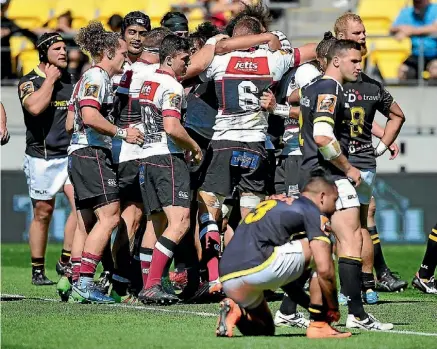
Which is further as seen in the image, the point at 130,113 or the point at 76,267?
the point at 130,113

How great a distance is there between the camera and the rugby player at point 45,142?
41.6 ft

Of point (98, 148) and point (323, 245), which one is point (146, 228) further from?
point (323, 245)

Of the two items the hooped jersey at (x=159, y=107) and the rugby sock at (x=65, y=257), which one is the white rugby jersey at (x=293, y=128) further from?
the rugby sock at (x=65, y=257)

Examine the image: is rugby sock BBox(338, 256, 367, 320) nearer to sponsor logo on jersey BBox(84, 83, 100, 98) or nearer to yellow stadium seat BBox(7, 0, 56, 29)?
sponsor logo on jersey BBox(84, 83, 100, 98)

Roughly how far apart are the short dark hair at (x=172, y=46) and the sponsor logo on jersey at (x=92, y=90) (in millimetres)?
653

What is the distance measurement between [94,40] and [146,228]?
6.20 feet

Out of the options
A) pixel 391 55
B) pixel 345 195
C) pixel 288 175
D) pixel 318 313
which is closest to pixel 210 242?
pixel 288 175

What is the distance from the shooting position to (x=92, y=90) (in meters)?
10.5

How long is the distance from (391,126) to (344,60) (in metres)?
2.03

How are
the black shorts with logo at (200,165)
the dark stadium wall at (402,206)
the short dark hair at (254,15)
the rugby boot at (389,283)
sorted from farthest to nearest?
the dark stadium wall at (402,206) → the rugby boot at (389,283) → the short dark hair at (254,15) → the black shorts with logo at (200,165)

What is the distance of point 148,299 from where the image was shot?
10.4 m

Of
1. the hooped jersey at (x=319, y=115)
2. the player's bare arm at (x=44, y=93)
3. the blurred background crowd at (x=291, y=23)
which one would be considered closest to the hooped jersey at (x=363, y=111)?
the hooped jersey at (x=319, y=115)

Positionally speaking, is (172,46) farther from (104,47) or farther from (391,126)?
(391,126)

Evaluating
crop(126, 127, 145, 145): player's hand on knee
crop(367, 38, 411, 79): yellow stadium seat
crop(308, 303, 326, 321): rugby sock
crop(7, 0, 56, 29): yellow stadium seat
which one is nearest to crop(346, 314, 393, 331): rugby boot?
crop(308, 303, 326, 321): rugby sock
